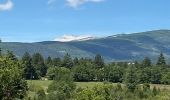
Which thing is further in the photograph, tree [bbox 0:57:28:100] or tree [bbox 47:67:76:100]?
tree [bbox 47:67:76:100]

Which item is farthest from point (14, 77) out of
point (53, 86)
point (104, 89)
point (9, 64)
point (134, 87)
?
point (134, 87)

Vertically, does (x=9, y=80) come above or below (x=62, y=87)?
above

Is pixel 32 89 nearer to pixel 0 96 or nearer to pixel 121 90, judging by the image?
pixel 121 90

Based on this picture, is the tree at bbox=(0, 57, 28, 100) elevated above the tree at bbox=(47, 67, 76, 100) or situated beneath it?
elevated above

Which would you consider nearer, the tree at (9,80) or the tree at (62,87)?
the tree at (9,80)

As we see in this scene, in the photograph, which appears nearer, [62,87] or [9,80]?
[9,80]

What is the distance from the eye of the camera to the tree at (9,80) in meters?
67.7

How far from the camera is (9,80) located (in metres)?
68.4

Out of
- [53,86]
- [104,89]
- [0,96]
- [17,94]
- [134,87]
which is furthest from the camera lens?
[134,87]

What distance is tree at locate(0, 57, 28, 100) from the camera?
6769 cm

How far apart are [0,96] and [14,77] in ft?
10.5

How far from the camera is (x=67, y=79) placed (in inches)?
6786

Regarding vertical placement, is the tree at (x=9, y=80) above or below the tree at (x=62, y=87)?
above

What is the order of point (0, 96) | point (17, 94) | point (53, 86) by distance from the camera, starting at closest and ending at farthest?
point (0, 96), point (17, 94), point (53, 86)
